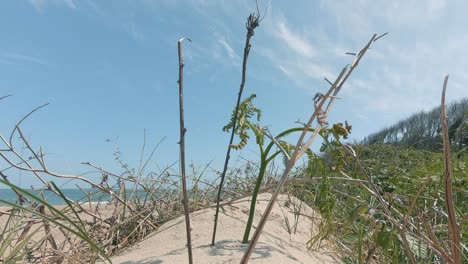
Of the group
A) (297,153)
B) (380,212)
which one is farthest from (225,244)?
(297,153)

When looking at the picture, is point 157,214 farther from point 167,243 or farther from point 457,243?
point 457,243

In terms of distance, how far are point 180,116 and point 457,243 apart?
838 millimetres

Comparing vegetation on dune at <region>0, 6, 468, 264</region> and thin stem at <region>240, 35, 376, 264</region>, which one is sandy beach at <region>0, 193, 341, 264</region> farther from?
thin stem at <region>240, 35, 376, 264</region>

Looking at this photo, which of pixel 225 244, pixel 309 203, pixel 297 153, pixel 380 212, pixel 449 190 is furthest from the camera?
pixel 309 203

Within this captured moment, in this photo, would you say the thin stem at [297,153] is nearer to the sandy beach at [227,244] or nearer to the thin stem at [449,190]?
the thin stem at [449,190]

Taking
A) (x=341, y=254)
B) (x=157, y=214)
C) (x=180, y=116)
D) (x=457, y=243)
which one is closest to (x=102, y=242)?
(x=157, y=214)

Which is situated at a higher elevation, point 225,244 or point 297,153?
point 297,153

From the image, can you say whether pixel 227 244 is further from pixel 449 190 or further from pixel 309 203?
pixel 309 203

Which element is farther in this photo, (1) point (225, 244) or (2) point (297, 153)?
(1) point (225, 244)

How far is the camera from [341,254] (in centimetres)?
241

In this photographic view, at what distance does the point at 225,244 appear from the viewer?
1.92 meters

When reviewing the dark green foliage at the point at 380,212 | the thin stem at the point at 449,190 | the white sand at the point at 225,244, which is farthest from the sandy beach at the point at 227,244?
the thin stem at the point at 449,190

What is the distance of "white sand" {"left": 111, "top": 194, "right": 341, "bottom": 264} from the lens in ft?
5.70

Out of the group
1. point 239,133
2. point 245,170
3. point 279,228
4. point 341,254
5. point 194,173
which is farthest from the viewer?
point 245,170
